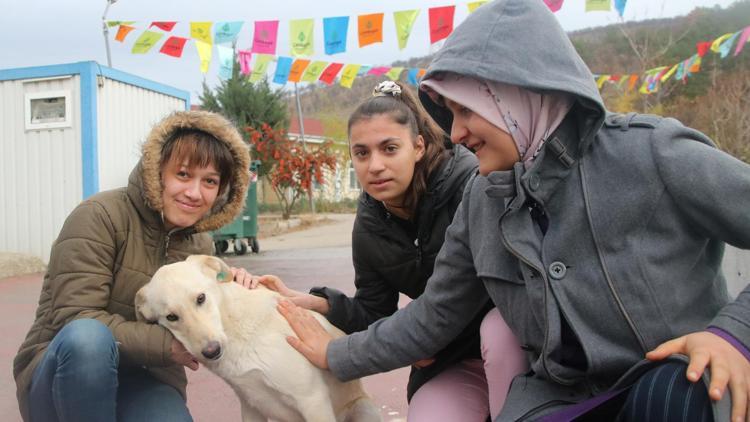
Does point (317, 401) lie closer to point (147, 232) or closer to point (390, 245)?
point (390, 245)

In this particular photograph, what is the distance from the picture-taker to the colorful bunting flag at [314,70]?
12.0 meters

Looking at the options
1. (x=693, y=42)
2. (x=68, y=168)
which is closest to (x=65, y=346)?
(x=68, y=168)

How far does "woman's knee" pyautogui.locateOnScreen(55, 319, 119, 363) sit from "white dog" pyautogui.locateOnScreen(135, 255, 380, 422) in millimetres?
238

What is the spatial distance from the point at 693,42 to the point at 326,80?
29864 millimetres

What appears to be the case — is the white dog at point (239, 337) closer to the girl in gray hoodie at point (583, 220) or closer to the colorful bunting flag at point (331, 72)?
the girl in gray hoodie at point (583, 220)

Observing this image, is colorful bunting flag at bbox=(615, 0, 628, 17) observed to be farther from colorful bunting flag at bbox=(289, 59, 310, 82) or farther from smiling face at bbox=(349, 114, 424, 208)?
smiling face at bbox=(349, 114, 424, 208)

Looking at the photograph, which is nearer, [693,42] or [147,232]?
[147,232]

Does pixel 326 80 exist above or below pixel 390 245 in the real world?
above

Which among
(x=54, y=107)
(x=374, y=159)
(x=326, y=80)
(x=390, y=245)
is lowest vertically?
(x=390, y=245)

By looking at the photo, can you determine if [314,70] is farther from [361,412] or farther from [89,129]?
[361,412]

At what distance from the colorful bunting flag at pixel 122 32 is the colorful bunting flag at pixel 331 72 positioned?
3.53 metres

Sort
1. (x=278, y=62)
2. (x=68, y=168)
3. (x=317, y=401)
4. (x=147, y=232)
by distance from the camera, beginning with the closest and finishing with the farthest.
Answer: (x=317, y=401) < (x=147, y=232) < (x=68, y=168) < (x=278, y=62)

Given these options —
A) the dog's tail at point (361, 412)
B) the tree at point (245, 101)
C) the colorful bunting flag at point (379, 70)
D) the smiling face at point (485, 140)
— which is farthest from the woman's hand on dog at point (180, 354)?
the tree at point (245, 101)

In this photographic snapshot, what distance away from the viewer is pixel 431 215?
2.59m
